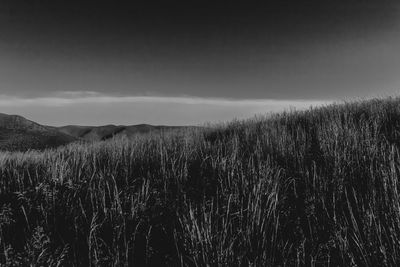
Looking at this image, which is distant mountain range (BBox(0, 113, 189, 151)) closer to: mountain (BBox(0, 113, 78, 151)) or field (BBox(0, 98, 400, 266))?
mountain (BBox(0, 113, 78, 151))

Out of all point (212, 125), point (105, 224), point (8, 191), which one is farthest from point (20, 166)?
point (212, 125)

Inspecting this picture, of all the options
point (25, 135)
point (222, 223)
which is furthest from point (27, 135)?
point (222, 223)

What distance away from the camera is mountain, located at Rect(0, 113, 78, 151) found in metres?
10.9

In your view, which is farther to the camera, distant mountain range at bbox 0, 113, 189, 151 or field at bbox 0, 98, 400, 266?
distant mountain range at bbox 0, 113, 189, 151

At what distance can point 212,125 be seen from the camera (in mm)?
8695

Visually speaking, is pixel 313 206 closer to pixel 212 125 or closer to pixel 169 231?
pixel 169 231

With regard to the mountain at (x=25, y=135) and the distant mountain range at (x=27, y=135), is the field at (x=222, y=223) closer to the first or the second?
the distant mountain range at (x=27, y=135)

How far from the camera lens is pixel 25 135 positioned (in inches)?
492

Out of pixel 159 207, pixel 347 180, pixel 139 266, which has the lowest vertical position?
pixel 139 266

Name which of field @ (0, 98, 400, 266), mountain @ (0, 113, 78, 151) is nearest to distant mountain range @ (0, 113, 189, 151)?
mountain @ (0, 113, 78, 151)

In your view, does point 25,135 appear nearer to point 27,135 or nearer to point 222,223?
point 27,135

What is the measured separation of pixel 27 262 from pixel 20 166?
3002 millimetres

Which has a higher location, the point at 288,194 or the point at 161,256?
the point at 288,194

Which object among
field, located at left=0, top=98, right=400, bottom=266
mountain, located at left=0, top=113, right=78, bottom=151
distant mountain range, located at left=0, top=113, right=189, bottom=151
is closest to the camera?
field, located at left=0, top=98, right=400, bottom=266
